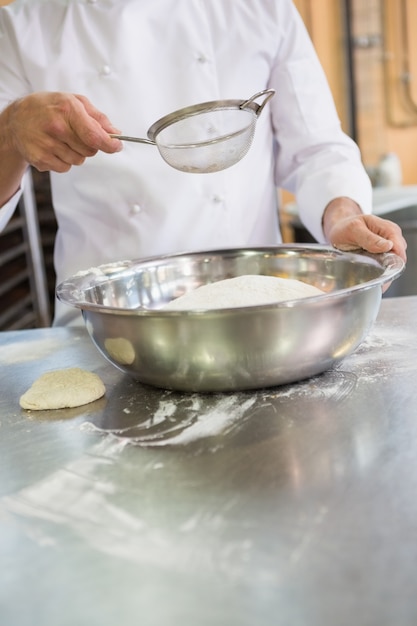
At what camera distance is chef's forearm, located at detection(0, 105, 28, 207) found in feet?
4.14

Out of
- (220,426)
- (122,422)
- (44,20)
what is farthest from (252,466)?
(44,20)

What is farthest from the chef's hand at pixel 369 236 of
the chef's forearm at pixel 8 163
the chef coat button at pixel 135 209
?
the chef's forearm at pixel 8 163

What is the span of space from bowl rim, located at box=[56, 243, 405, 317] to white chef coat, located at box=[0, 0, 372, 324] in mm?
283

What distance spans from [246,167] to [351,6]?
10.4ft

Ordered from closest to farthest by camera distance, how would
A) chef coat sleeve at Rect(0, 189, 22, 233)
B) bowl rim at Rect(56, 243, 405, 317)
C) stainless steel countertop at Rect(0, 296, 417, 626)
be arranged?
stainless steel countertop at Rect(0, 296, 417, 626) < bowl rim at Rect(56, 243, 405, 317) < chef coat sleeve at Rect(0, 189, 22, 233)

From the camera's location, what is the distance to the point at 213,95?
1.60 metres

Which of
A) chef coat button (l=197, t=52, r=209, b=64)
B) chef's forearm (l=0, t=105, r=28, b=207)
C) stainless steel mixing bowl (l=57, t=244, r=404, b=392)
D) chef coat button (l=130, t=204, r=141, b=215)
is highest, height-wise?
chef coat button (l=197, t=52, r=209, b=64)

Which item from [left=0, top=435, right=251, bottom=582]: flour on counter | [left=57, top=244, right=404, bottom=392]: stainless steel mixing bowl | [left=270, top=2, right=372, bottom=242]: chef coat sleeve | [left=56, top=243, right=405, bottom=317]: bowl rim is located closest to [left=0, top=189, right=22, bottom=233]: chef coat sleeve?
[left=56, top=243, right=405, bottom=317]: bowl rim

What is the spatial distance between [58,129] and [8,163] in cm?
32

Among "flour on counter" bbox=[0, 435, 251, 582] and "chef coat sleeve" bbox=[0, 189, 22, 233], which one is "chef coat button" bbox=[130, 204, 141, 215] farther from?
"flour on counter" bbox=[0, 435, 251, 582]

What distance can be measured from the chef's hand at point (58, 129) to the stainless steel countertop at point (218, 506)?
0.38 m

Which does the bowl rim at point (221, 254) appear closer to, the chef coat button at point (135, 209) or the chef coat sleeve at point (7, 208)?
the chef coat button at point (135, 209)

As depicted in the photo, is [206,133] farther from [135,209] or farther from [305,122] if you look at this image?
[305,122]

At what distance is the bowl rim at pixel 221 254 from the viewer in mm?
907
